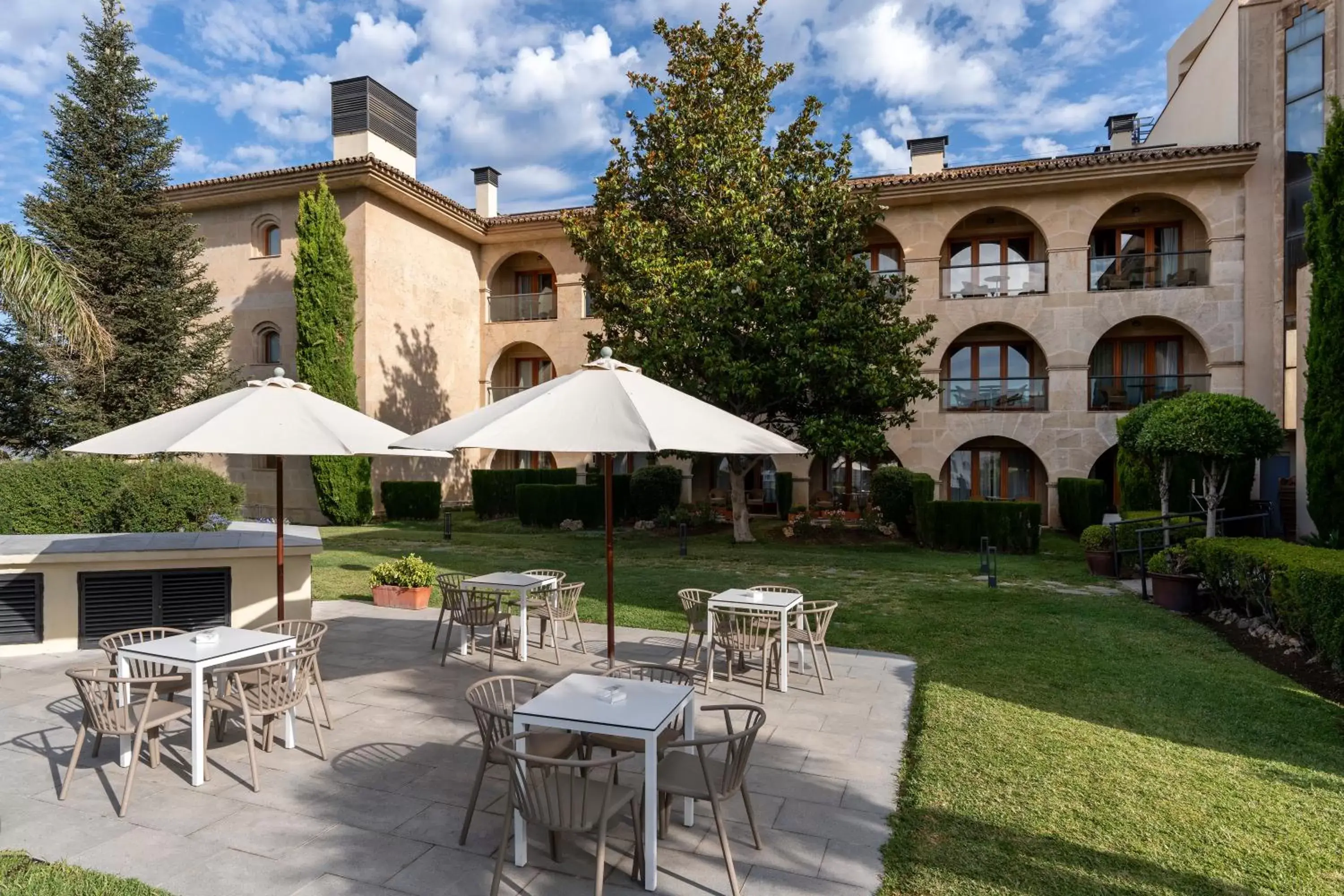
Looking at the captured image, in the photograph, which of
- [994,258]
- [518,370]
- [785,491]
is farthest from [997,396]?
[518,370]

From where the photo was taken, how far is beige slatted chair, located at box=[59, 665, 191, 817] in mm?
4070

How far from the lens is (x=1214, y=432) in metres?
10.4

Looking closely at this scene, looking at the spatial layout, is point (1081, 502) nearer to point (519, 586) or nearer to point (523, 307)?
point (519, 586)

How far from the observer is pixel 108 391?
666 inches

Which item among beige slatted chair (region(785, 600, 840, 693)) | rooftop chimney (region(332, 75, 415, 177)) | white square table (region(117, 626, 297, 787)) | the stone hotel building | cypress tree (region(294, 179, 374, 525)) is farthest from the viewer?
rooftop chimney (region(332, 75, 415, 177))

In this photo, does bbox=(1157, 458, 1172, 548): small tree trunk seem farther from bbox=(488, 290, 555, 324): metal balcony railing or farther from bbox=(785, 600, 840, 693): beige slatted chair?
bbox=(488, 290, 555, 324): metal balcony railing

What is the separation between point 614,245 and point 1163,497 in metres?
11.2

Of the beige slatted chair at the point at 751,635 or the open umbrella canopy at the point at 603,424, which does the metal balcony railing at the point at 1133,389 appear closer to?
the beige slatted chair at the point at 751,635

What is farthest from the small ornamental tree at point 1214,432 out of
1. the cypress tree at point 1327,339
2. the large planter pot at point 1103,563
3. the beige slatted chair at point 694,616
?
the beige slatted chair at point 694,616

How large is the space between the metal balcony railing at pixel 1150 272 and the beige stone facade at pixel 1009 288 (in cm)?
5

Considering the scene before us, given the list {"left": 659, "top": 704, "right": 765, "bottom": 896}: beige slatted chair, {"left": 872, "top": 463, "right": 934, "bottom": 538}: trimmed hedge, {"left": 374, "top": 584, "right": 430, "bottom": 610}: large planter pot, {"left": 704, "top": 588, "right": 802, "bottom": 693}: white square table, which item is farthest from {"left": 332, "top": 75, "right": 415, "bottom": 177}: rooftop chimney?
{"left": 659, "top": 704, "right": 765, "bottom": 896}: beige slatted chair

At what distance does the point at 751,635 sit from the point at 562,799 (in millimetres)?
3389

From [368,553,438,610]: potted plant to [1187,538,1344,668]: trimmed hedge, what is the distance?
31.9 feet

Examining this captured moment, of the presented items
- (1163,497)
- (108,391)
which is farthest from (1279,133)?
(108,391)
